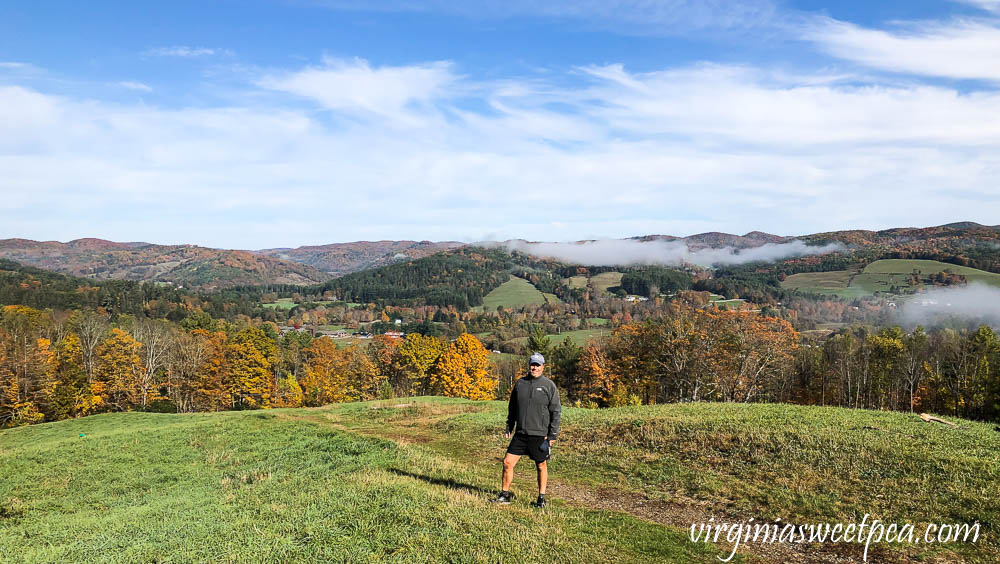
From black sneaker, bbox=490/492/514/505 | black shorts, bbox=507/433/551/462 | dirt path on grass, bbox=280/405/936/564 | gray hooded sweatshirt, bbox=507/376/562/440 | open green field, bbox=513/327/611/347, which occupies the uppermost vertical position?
gray hooded sweatshirt, bbox=507/376/562/440

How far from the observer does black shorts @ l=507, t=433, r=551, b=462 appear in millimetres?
9891

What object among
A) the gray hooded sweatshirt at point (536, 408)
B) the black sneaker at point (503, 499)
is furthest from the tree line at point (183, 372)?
the gray hooded sweatshirt at point (536, 408)

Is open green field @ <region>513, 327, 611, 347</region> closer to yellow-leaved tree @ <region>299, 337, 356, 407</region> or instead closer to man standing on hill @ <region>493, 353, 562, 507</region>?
yellow-leaved tree @ <region>299, 337, 356, 407</region>

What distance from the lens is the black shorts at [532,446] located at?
9.89m

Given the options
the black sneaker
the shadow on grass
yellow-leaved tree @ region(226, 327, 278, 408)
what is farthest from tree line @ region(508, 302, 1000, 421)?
yellow-leaved tree @ region(226, 327, 278, 408)

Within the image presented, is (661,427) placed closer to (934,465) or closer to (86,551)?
(934,465)

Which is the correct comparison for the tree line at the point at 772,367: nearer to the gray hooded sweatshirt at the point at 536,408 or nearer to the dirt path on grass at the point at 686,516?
the dirt path on grass at the point at 686,516

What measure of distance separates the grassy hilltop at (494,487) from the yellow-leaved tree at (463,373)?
141 feet

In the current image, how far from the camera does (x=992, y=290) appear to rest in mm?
173125

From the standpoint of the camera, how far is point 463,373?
65.4 metres

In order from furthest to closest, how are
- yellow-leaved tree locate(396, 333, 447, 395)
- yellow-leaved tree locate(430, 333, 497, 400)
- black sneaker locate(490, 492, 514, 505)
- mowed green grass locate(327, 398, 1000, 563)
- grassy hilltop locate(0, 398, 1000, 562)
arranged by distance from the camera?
yellow-leaved tree locate(396, 333, 447, 395) → yellow-leaved tree locate(430, 333, 497, 400) → black sneaker locate(490, 492, 514, 505) → mowed green grass locate(327, 398, 1000, 563) → grassy hilltop locate(0, 398, 1000, 562)

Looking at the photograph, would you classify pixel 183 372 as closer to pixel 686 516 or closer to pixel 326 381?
pixel 326 381

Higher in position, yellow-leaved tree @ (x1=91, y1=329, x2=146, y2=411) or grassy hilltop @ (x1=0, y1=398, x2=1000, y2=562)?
grassy hilltop @ (x1=0, y1=398, x2=1000, y2=562)

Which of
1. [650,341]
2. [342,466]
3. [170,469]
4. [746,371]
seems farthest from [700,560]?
[650,341]
